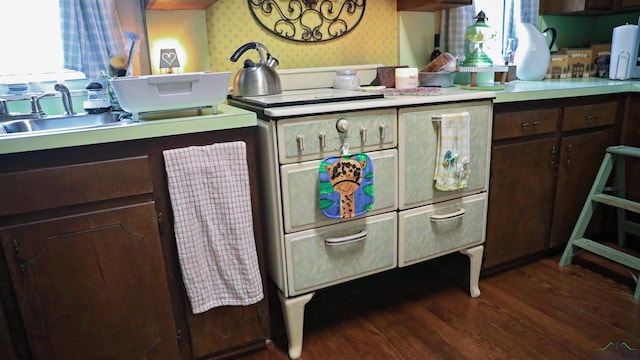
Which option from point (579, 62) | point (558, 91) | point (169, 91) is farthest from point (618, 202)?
point (169, 91)

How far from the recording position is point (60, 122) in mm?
1537

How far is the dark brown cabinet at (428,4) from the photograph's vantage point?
6.68 feet

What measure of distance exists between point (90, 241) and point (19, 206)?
0.65ft

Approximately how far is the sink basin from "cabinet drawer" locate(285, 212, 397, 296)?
766 millimetres

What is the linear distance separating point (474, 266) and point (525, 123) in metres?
0.66

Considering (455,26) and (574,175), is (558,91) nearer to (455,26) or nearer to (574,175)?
(574,175)

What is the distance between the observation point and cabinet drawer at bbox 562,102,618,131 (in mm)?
1963

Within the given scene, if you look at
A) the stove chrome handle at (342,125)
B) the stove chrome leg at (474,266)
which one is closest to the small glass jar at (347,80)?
the stove chrome handle at (342,125)

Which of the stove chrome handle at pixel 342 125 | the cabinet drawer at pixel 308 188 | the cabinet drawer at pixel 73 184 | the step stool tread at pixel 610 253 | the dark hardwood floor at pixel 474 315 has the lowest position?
the dark hardwood floor at pixel 474 315

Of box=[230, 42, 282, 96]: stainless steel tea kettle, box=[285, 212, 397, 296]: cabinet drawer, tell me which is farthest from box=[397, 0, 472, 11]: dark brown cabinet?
box=[285, 212, 397, 296]: cabinet drawer

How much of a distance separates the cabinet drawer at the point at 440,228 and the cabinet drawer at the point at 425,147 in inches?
1.7

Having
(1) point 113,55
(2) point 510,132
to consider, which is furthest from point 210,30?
(2) point 510,132

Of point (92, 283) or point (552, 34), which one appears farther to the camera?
point (552, 34)

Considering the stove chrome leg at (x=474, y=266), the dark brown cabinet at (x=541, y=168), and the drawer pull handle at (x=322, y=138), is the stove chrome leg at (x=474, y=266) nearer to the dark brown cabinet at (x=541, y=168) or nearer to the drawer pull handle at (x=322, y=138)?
the dark brown cabinet at (x=541, y=168)
